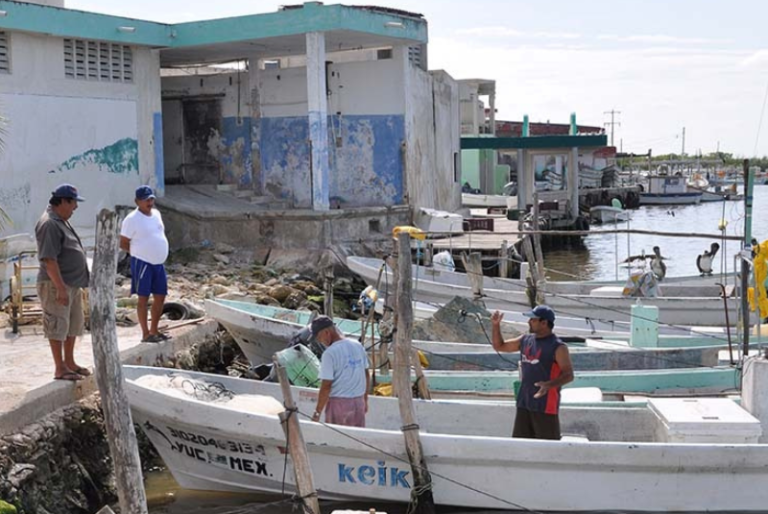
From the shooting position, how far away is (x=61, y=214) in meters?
8.61

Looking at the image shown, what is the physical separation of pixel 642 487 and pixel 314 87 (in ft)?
45.6

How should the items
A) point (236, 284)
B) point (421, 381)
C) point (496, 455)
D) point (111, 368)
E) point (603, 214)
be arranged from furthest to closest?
point (603, 214) < point (236, 284) < point (421, 381) < point (496, 455) < point (111, 368)

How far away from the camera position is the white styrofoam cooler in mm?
8375

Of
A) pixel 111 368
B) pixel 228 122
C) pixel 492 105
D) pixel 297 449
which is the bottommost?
pixel 297 449

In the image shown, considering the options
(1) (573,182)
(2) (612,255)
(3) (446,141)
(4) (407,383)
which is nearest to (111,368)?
(4) (407,383)

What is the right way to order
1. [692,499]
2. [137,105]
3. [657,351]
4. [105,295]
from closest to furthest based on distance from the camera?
[105,295], [692,499], [657,351], [137,105]

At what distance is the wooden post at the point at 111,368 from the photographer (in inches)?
249

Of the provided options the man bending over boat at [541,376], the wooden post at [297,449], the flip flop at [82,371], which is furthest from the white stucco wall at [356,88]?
the wooden post at [297,449]

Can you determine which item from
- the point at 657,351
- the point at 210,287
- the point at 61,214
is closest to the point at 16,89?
the point at 210,287

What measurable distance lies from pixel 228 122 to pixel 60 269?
15497 mm

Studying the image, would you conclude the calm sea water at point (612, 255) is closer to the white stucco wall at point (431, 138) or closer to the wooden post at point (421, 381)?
the wooden post at point (421, 381)

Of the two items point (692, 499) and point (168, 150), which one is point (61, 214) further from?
point (168, 150)

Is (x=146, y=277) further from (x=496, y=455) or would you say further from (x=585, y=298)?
(x=585, y=298)

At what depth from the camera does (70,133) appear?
746 inches
